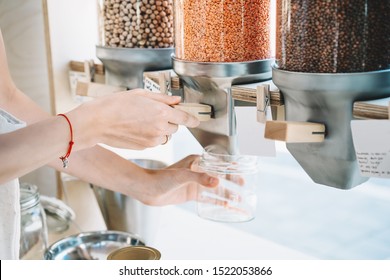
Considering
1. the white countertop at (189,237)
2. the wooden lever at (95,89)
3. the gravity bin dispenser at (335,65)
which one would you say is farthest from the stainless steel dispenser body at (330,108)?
the white countertop at (189,237)

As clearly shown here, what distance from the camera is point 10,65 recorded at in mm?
1502

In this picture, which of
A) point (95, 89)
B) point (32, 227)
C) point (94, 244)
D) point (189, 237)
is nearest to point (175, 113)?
point (95, 89)

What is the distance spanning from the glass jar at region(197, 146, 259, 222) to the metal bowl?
190 millimetres

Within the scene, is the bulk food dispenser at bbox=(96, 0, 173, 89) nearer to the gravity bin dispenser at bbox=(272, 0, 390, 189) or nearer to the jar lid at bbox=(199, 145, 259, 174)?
the jar lid at bbox=(199, 145, 259, 174)

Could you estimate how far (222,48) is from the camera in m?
0.83

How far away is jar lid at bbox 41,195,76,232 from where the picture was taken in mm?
1430

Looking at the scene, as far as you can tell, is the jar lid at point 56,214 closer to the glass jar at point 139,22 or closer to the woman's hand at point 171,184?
the woman's hand at point 171,184

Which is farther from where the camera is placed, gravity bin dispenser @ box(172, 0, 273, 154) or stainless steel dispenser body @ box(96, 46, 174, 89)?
stainless steel dispenser body @ box(96, 46, 174, 89)

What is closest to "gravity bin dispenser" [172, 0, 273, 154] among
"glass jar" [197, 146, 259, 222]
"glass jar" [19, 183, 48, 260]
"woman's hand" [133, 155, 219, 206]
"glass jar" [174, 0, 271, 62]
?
"glass jar" [174, 0, 271, 62]

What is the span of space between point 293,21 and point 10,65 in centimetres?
101

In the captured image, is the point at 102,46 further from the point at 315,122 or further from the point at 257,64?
the point at 315,122

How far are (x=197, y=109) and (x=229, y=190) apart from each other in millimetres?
271

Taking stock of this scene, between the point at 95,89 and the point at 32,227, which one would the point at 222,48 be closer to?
the point at 95,89

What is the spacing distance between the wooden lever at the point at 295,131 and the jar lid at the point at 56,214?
0.87 m
